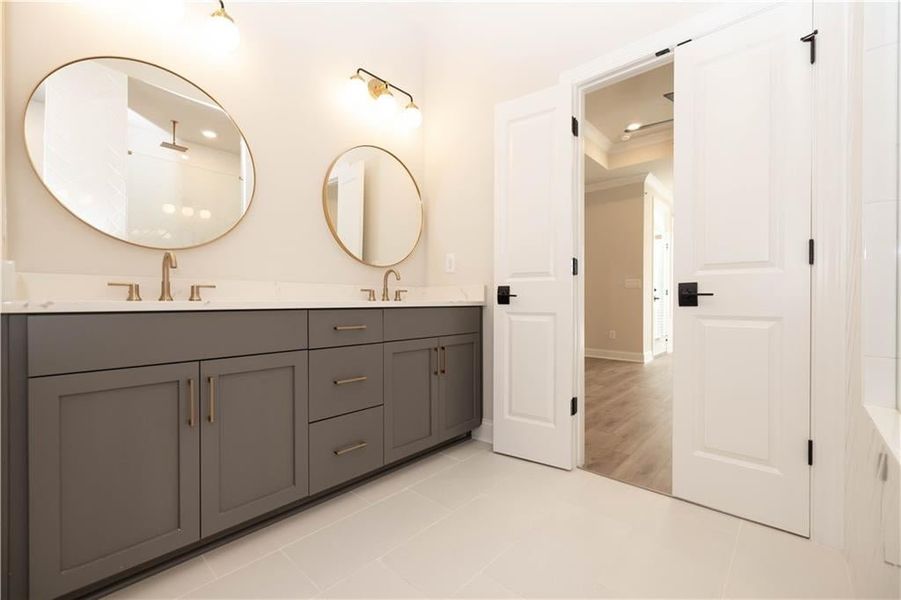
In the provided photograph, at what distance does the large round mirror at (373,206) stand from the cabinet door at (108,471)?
1.31 meters

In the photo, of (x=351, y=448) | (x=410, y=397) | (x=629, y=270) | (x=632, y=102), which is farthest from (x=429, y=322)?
(x=629, y=270)

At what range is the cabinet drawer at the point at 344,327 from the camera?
5.38ft

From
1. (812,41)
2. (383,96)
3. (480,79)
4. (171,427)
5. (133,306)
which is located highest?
(480,79)

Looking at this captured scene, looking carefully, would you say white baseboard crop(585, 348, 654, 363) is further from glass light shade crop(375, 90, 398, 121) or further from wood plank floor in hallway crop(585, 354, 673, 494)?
glass light shade crop(375, 90, 398, 121)

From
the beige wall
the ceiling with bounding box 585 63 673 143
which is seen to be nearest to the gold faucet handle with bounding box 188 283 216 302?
the ceiling with bounding box 585 63 673 143

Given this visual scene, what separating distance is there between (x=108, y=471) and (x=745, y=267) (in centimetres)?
235

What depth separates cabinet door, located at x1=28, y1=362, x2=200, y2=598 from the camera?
1.02 metres

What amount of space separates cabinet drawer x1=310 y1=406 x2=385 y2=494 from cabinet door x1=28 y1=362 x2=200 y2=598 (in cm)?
44

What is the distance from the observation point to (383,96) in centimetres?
250

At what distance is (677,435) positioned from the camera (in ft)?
5.81

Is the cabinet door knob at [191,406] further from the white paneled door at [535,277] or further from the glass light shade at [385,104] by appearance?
the glass light shade at [385,104]

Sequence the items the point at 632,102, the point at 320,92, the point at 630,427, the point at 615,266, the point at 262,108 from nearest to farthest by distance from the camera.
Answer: the point at 262,108 → the point at 320,92 → the point at 630,427 → the point at 632,102 → the point at 615,266

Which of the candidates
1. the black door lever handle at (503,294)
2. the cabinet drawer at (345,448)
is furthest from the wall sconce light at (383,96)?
the cabinet drawer at (345,448)

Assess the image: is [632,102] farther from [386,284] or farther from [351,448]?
[351,448]
